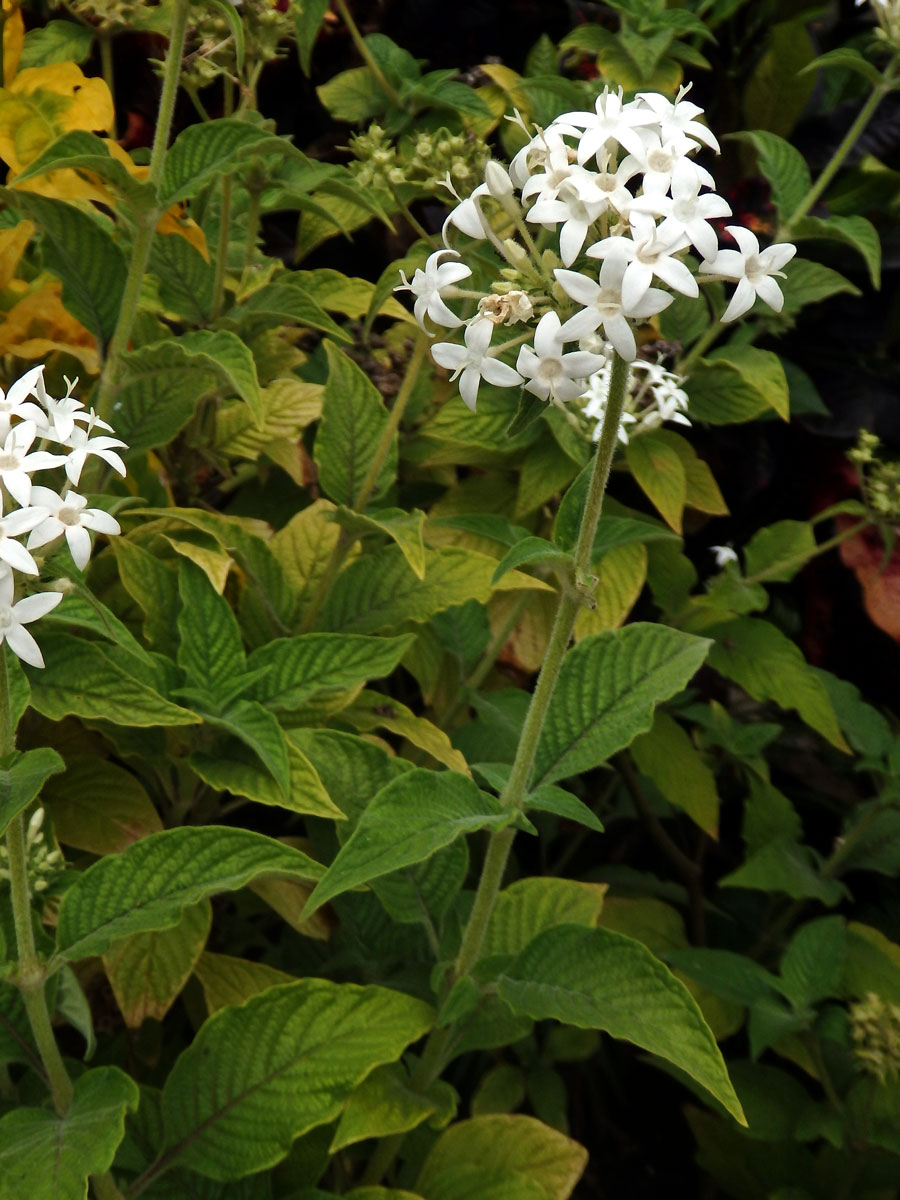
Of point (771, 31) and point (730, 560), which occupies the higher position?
point (771, 31)

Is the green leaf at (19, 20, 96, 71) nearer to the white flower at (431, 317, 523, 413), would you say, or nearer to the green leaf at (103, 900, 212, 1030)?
the white flower at (431, 317, 523, 413)

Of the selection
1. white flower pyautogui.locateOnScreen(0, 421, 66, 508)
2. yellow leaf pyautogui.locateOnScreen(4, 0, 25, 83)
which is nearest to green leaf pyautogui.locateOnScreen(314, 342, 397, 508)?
Answer: white flower pyautogui.locateOnScreen(0, 421, 66, 508)

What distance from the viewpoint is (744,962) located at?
4.17 feet

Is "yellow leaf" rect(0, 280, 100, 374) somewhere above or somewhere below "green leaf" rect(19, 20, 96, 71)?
below

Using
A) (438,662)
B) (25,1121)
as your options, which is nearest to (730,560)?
(438,662)

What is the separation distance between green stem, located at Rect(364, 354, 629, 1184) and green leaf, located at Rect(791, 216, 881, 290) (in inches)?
23.7

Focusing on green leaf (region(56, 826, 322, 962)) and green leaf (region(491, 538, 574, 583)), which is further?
green leaf (region(56, 826, 322, 962))

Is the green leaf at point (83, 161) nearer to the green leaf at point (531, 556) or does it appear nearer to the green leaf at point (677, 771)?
the green leaf at point (531, 556)

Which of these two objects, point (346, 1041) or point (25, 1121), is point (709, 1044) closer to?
point (346, 1041)

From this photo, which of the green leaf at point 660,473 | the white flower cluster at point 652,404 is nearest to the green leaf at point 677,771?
the green leaf at point 660,473

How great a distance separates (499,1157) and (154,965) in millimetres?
362

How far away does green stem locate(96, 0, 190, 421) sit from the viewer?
2.97 feet

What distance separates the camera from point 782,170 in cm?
124

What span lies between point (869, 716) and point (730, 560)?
26 centimetres
